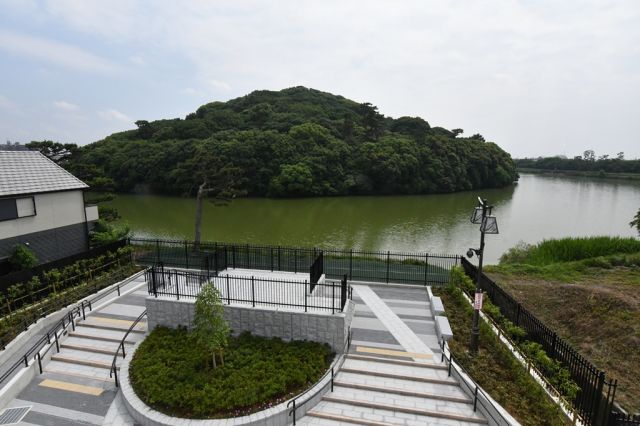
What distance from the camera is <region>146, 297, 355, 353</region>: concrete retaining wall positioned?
967cm

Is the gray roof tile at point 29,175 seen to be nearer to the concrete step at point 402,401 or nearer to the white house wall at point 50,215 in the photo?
the white house wall at point 50,215

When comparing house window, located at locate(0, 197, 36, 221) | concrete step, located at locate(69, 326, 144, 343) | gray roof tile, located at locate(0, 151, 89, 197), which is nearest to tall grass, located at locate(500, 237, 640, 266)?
concrete step, located at locate(69, 326, 144, 343)

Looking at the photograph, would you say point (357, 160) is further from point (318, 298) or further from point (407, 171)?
point (318, 298)

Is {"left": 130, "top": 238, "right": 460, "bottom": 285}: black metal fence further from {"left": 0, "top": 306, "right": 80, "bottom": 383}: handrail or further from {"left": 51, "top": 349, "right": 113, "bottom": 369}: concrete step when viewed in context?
→ {"left": 51, "top": 349, "right": 113, "bottom": 369}: concrete step

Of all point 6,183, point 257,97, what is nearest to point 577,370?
point 6,183

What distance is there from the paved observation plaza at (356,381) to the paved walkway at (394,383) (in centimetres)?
2

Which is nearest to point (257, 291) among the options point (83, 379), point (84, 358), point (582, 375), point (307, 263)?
point (83, 379)

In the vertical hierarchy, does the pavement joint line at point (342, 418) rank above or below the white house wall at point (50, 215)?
below

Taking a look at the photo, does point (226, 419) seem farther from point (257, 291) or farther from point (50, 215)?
point (50, 215)

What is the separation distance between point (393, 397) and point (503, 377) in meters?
2.84

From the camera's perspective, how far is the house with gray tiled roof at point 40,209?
1415cm

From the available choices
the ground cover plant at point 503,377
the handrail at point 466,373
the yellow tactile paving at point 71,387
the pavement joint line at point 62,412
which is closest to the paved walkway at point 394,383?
the handrail at point 466,373

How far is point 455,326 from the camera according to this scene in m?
11.3

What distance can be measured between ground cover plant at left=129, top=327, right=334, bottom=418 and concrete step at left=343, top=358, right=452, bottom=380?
67cm
